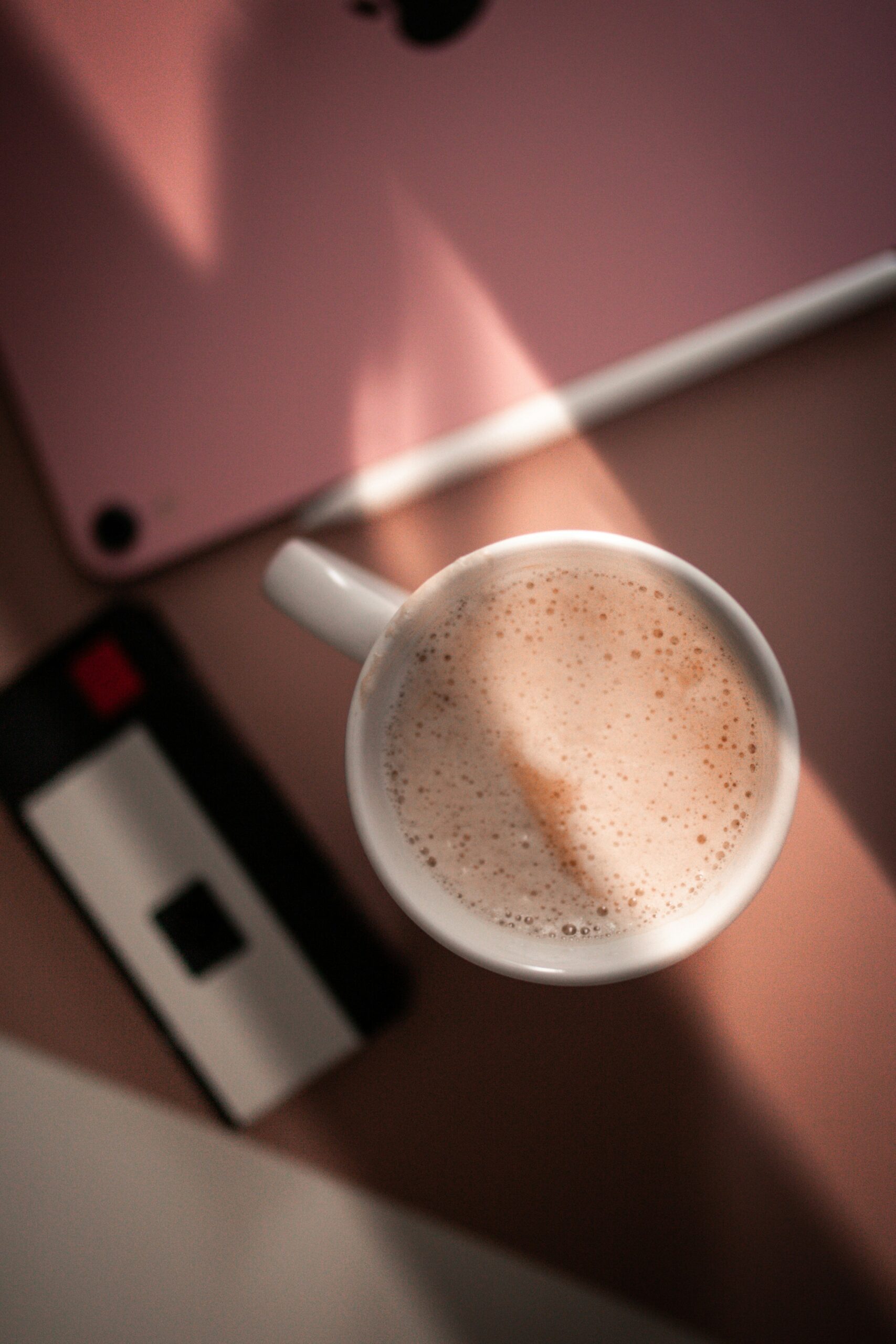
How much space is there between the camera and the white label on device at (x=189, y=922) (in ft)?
1.75

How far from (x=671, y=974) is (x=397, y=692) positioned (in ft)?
0.99

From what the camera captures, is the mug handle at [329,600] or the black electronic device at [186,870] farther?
the black electronic device at [186,870]

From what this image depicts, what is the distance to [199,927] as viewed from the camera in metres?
0.54

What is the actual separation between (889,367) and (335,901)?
1.67 feet

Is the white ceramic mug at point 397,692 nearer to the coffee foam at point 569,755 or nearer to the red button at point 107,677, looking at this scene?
the coffee foam at point 569,755

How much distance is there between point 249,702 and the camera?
0.57 meters

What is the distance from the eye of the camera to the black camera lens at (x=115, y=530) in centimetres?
56

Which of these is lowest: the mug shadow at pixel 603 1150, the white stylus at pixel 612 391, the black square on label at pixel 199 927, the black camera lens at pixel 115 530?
the mug shadow at pixel 603 1150

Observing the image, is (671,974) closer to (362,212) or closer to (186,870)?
(186,870)

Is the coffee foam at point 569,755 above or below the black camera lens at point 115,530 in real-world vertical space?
below

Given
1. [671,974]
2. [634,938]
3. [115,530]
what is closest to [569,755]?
[634,938]

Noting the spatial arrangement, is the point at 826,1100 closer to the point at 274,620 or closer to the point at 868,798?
the point at 868,798

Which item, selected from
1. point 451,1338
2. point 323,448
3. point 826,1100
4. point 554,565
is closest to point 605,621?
point 554,565

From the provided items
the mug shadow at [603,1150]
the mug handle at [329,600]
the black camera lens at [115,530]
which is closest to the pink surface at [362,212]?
the black camera lens at [115,530]
